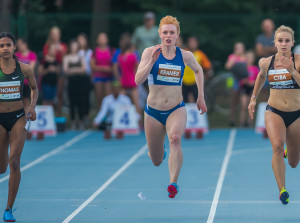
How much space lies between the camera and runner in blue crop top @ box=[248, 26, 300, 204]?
9781 mm

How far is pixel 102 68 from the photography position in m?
19.6

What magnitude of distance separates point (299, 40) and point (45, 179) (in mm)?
10812

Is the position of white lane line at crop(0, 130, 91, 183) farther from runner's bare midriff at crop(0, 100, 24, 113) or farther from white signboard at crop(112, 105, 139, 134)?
Result: runner's bare midriff at crop(0, 100, 24, 113)

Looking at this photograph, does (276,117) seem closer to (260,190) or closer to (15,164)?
(260,190)

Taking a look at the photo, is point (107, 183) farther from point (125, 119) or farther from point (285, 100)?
point (125, 119)

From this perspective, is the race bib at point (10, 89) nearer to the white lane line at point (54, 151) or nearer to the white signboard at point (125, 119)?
the white lane line at point (54, 151)

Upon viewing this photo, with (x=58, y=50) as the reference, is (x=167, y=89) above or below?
above

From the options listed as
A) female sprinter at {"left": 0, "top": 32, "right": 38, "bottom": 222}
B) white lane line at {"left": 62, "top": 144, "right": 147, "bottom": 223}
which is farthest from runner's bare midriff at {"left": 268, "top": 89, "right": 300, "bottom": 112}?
female sprinter at {"left": 0, "top": 32, "right": 38, "bottom": 222}

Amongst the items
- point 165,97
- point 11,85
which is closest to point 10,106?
point 11,85

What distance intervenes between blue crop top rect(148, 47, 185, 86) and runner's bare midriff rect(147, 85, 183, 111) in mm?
95

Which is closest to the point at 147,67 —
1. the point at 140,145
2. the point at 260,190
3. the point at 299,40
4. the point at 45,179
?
the point at 260,190

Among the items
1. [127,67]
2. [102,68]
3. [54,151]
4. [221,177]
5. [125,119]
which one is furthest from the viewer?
[102,68]

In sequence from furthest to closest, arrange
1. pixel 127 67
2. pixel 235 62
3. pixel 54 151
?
pixel 235 62 → pixel 127 67 → pixel 54 151

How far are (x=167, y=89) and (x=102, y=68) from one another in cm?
975
